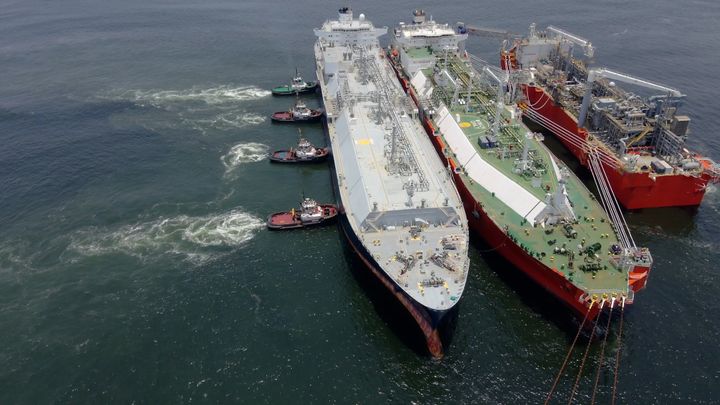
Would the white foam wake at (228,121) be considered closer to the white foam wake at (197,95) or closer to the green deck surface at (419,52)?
the white foam wake at (197,95)

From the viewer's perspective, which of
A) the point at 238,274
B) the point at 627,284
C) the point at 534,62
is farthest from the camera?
the point at 534,62

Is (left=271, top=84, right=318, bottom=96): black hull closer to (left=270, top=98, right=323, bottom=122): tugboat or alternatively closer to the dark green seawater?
the dark green seawater

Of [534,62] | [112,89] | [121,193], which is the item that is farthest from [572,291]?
[112,89]

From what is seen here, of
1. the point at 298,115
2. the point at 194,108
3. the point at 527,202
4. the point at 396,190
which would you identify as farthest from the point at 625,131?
the point at 194,108

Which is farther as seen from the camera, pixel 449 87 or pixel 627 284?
pixel 449 87

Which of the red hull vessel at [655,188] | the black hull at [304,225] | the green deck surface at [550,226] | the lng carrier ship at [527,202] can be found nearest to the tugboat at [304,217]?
the black hull at [304,225]

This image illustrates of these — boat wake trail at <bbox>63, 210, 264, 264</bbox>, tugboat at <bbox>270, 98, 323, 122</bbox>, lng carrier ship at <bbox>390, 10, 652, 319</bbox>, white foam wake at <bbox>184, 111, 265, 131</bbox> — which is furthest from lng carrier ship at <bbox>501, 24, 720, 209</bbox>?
boat wake trail at <bbox>63, 210, 264, 264</bbox>

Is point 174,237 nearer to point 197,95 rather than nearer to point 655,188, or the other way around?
point 197,95

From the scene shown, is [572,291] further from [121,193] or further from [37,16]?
[37,16]
